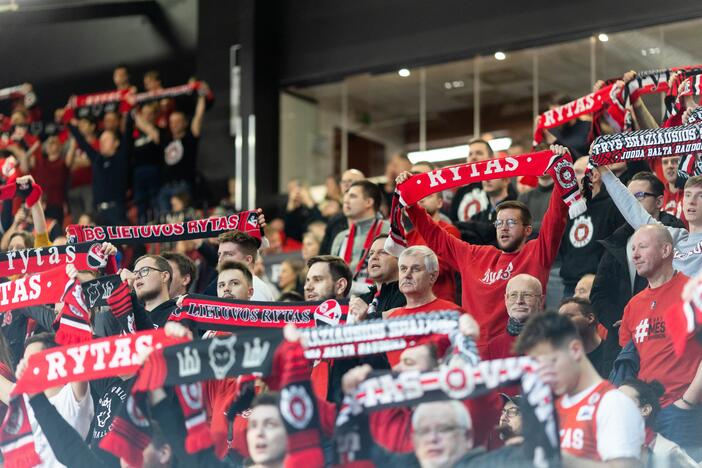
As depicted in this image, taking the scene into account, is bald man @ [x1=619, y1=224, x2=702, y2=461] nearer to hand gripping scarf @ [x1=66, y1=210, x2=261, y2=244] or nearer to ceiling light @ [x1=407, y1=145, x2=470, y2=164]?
hand gripping scarf @ [x1=66, y1=210, x2=261, y2=244]

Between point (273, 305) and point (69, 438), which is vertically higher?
point (273, 305)

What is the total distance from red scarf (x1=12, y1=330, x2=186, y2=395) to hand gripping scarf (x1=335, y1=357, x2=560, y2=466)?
0.99 metres

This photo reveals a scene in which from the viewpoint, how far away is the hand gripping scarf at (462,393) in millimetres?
5355

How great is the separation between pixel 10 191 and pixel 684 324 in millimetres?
5562

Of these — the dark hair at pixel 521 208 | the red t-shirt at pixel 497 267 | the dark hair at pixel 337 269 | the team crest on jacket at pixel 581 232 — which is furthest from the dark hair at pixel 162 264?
the team crest on jacket at pixel 581 232

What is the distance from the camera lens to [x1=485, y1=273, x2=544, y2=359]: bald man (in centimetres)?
700

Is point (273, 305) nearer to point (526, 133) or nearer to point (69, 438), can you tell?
point (69, 438)

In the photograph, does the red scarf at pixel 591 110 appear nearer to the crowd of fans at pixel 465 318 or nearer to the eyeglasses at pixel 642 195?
the crowd of fans at pixel 465 318

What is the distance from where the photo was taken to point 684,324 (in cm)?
604

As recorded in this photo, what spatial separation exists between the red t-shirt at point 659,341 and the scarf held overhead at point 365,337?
4.40 ft

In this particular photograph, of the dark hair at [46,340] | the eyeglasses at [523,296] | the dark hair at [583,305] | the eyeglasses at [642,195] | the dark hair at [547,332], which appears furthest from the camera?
the eyeglasses at [642,195]

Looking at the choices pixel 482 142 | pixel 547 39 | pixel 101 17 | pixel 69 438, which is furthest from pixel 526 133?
pixel 69 438

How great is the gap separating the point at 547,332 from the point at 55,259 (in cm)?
367

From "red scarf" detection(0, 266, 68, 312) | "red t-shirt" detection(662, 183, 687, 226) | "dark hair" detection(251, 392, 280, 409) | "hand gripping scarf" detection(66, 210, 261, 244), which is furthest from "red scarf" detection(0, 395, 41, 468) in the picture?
"red t-shirt" detection(662, 183, 687, 226)
